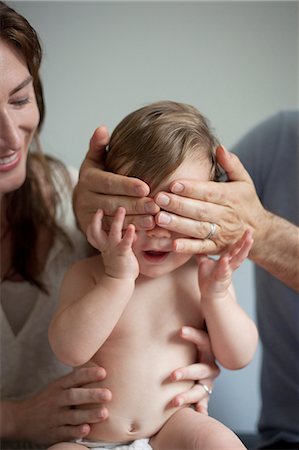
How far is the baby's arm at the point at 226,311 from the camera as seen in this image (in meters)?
0.95

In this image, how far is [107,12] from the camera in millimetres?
1283

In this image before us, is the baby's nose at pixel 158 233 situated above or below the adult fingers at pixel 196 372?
above

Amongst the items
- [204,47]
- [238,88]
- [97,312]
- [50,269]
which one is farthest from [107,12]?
[97,312]

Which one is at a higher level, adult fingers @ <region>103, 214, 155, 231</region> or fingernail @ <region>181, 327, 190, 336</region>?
adult fingers @ <region>103, 214, 155, 231</region>

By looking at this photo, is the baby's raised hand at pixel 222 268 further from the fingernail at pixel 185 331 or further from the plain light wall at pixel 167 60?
the plain light wall at pixel 167 60

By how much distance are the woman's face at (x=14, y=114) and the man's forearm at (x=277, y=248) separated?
47 centimetres

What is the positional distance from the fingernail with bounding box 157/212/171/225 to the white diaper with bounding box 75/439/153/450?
0.36 metres

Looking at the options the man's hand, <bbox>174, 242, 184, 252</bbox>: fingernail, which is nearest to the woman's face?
the man's hand

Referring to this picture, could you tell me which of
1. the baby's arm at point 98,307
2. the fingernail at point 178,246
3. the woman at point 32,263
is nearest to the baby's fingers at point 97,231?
the baby's arm at point 98,307

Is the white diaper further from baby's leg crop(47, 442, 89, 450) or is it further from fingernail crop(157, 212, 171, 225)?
fingernail crop(157, 212, 171, 225)

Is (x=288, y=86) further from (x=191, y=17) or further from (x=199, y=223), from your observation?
(x=199, y=223)

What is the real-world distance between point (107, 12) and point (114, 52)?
0.09m

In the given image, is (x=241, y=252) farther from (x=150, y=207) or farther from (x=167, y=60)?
(x=167, y=60)

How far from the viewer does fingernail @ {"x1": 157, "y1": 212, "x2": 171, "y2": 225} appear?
2.96 feet
